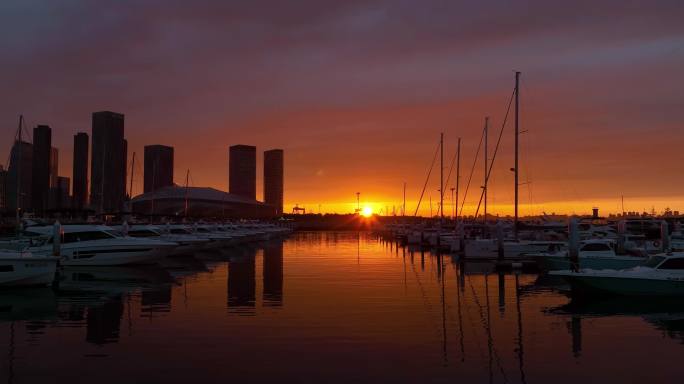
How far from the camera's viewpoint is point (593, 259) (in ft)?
107

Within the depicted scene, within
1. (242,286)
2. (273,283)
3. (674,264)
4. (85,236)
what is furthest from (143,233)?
(674,264)

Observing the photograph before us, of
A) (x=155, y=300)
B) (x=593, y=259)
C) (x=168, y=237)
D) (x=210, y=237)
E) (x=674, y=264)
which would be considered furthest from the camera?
(x=210, y=237)

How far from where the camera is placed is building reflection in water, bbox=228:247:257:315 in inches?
872

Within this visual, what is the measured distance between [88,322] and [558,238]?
145 feet

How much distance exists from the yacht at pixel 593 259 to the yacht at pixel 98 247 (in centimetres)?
2256

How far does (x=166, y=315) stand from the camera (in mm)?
20406

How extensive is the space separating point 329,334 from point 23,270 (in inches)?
616

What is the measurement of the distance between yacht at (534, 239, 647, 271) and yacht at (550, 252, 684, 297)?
7.34 m

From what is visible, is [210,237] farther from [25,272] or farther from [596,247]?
[596,247]

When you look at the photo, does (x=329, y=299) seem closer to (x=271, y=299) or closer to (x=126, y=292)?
(x=271, y=299)

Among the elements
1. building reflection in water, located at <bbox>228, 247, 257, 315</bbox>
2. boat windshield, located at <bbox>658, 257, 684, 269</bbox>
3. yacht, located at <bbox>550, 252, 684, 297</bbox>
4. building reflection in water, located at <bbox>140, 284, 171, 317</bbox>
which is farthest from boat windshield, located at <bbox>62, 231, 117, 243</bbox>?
boat windshield, located at <bbox>658, 257, 684, 269</bbox>

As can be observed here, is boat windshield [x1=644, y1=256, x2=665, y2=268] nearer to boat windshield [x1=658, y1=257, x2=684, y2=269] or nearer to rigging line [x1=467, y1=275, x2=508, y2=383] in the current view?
boat windshield [x1=658, y1=257, x2=684, y2=269]

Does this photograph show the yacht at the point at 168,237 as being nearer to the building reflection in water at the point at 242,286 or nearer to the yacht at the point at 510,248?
the building reflection in water at the point at 242,286

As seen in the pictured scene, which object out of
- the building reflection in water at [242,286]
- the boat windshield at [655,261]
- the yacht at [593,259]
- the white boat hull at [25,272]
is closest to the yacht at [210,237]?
the building reflection in water at [242,286]
